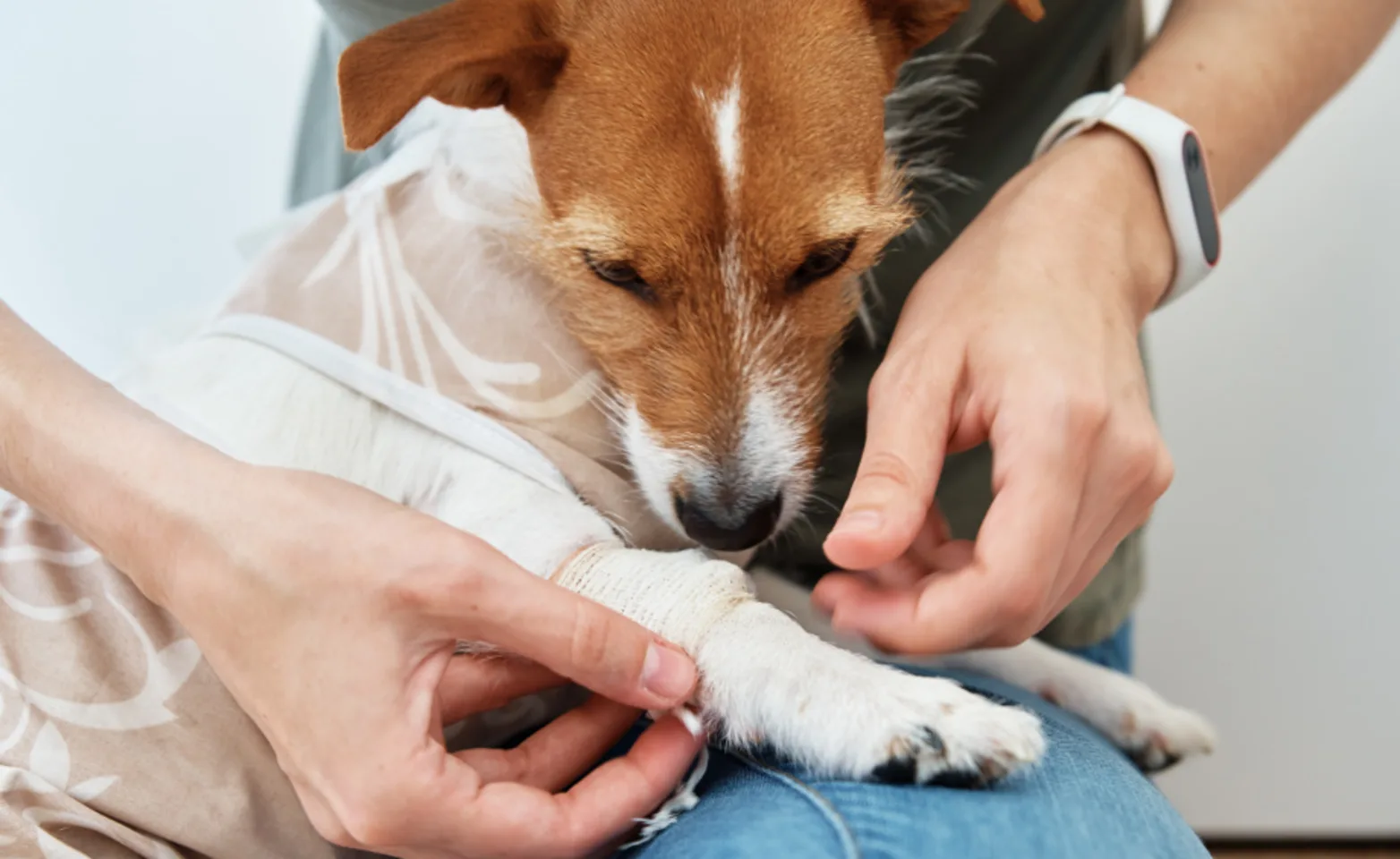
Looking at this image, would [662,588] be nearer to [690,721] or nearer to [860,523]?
[690,721]

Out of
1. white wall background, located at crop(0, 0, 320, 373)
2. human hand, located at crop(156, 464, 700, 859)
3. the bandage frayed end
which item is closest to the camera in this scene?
human hand, located at crop(156, 464, 700, 859)

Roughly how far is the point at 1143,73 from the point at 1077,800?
0.89 meters

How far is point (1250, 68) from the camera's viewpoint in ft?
4.08

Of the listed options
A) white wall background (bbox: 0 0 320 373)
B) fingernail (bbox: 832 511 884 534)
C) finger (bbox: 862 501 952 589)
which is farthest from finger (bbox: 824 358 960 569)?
white wall background (bbox: 0 0 320 373)

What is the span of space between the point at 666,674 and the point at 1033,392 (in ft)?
1.37

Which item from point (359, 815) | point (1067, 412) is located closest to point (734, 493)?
point (1067, 412)

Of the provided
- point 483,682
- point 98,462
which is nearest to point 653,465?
point 483,682

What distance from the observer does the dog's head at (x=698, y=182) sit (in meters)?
1.08

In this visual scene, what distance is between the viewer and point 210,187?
1834 mm

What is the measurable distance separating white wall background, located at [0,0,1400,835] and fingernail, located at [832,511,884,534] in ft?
3.79

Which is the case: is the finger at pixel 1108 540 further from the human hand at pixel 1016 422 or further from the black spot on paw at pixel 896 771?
the black spot on paw at pixel 896 771

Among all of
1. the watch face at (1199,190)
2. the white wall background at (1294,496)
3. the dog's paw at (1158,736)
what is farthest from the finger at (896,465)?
the white wall background at (1294,496)

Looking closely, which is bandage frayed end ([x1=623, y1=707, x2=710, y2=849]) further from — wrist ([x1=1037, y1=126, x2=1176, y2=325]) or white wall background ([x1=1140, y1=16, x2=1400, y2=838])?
white wall background ([x1=1140, y1=16, x2=1400, y2=838])

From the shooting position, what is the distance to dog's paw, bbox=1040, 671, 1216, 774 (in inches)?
52.2
